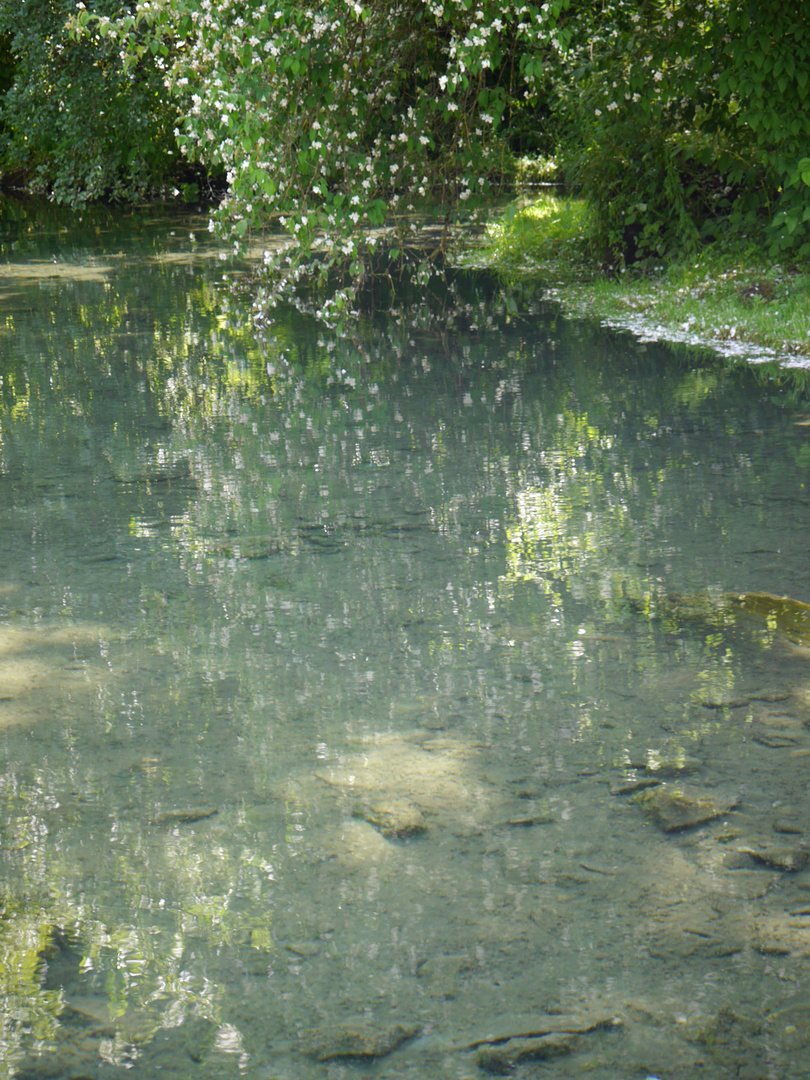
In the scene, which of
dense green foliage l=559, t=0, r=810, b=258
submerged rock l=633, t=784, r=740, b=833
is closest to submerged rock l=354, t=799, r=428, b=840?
submerged rock l=633, t=784, r=740, b=833

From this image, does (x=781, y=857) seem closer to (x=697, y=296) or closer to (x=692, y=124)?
(x=697, y=296)

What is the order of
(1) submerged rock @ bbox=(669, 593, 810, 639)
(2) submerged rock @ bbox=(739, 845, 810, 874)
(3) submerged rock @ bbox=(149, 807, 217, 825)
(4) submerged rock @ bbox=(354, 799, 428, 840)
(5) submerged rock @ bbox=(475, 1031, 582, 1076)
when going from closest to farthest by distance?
(5) submerged rock @ bbox=(475, 1031, 582, 1076) → (2) submerged rock @ bbox=(739, 845, 810, 874) → (4) submerged rock @ bbox=(354, 799, 428, 840) → (3) submerged rock @ bbox=(149, 807, 217, 825) → (1) submerged rock @ bbox=(669, 593, 810, 639)

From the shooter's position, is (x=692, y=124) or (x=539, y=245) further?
(x=539, y=245)

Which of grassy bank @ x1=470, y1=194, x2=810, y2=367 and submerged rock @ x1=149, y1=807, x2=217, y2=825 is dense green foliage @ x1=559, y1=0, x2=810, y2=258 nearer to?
grassy bank @ x1=470, y1=194, x2=810, y2=367

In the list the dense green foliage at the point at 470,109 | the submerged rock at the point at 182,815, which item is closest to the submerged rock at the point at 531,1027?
the submerged rock at the point at 182,815

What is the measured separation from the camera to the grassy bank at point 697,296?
10016mm

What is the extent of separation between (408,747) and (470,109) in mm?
8078

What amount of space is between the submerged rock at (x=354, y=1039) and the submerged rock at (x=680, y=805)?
1.00 m

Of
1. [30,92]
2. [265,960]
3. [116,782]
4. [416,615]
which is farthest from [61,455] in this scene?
[30,92]

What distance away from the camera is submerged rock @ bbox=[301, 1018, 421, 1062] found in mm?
2486

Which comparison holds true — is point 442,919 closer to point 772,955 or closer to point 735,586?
point 772,955

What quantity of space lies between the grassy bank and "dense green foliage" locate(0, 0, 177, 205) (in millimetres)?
13787

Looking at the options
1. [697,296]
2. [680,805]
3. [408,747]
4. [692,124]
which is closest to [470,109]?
[697,296]

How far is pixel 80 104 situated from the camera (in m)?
26.8
